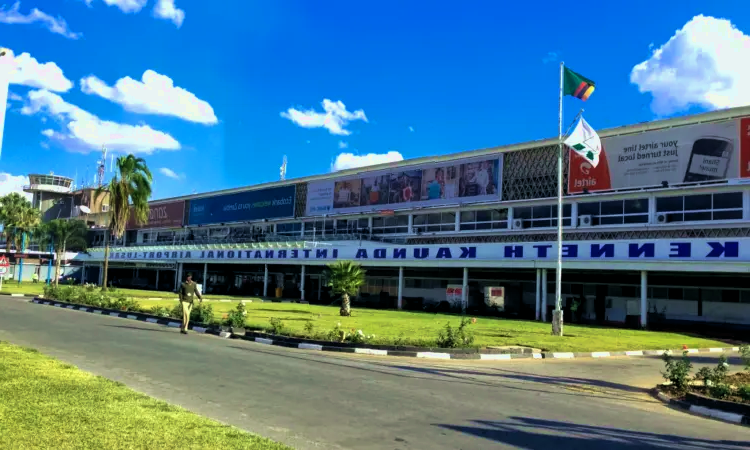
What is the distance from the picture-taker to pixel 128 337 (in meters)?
15.4

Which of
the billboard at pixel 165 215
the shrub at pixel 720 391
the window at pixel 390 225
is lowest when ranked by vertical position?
the shrub at pixel 720 391

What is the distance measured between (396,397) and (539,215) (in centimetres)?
3414

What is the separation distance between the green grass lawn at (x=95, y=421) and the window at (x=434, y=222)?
132ft

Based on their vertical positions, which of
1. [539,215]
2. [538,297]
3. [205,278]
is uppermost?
[539,215]

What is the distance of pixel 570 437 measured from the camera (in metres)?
6.75

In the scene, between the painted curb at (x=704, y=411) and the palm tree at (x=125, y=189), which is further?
the palm tree at (x=125, y=189)

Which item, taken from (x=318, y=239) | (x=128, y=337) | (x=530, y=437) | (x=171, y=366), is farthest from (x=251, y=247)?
(x=530, y=437)

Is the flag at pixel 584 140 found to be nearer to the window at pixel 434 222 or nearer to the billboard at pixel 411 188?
the billboard at pixel 411 188

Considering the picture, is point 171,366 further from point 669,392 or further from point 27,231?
point 27,231

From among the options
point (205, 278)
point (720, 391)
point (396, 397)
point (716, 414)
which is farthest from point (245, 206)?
point (716, 414)

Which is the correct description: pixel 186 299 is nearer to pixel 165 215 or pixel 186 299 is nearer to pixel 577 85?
pixel 577 85

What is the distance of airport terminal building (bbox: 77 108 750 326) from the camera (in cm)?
3175

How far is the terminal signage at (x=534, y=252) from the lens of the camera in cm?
2744

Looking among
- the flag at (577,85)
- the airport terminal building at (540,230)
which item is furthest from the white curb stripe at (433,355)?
the airport terminal building at (540,230)
